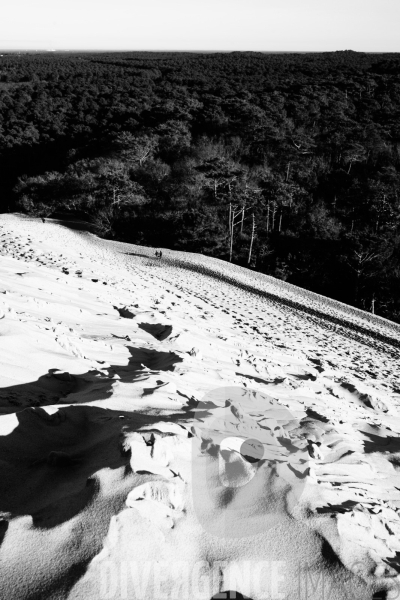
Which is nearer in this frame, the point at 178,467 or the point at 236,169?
the point at 178,467

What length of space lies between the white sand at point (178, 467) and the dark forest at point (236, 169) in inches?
603

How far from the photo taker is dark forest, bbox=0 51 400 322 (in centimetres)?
2305

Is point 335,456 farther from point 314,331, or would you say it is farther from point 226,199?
point 226,199

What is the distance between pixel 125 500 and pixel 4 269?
6839 millimetres

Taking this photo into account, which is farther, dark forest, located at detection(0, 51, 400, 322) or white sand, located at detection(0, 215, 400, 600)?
dark forest, located at detection(0, 51, 400, 322)

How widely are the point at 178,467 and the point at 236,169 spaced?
24.4 metres

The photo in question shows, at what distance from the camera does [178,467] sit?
9.18 ft

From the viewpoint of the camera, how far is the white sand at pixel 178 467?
7.19 ft

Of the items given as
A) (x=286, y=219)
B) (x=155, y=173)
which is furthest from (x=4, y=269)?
(x=155, y=173)

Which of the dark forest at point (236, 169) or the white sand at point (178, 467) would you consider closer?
the white sand at point (178, 467)

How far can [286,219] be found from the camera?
26766 millimetres

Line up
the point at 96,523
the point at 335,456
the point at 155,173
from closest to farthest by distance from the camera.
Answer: the point at 96,523
the point at 335,456
the point at 155,173

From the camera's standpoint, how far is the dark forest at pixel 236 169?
907 inches

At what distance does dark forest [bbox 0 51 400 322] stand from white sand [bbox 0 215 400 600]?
1532cm
